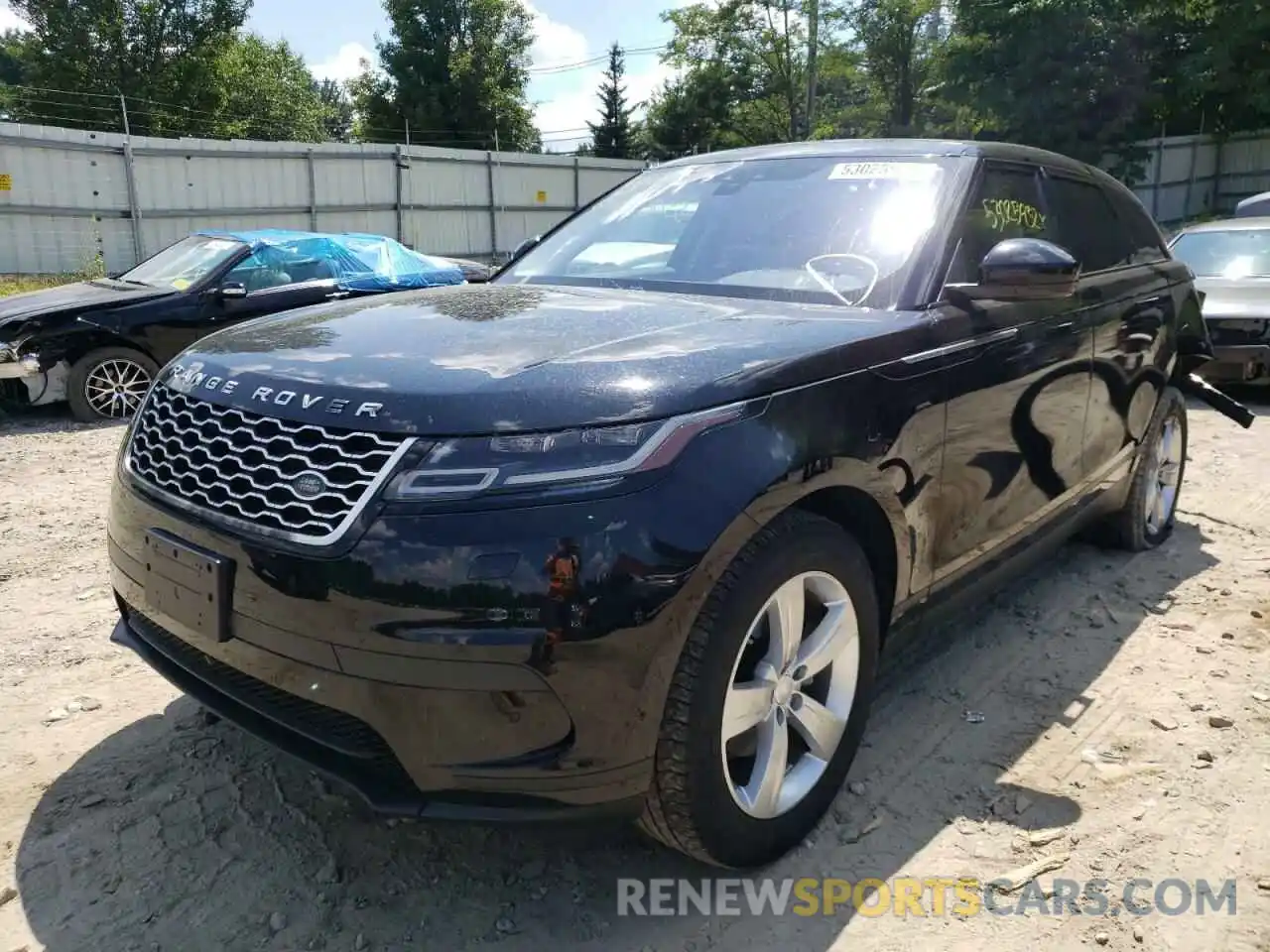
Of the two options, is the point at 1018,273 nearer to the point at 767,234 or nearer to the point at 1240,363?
the point at 767,234

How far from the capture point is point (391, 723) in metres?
1.92

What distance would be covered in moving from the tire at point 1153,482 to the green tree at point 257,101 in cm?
3471

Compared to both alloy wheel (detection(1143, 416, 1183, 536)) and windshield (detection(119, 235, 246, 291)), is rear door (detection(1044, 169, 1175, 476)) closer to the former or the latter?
alloy wheel (detection(1143, 416, 1183, 536))

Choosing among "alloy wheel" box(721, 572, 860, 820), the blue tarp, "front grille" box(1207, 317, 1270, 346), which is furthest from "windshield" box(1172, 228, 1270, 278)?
"alloy wheel" box(721, 572, 860, 820)

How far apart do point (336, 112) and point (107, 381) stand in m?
58.2

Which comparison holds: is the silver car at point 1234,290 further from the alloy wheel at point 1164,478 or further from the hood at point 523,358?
the hood at point 523,358

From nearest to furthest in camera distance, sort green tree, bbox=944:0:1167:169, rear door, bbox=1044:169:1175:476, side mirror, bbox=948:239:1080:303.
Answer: side mirror, bbox=948:239:1080:303 → rear door, bbox=1044:169:1175:476 → green tree, bbox=944:0:1167:169

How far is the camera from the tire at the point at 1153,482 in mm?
4512

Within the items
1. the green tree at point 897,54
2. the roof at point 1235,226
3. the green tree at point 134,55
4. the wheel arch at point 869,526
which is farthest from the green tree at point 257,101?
the wheel arch at point 869,526

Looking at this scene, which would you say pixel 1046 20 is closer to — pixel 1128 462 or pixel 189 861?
pixel 1128 462

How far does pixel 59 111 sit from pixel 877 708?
3477cm

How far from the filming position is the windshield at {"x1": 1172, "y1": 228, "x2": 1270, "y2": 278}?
9102 mm

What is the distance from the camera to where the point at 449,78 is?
4331cm

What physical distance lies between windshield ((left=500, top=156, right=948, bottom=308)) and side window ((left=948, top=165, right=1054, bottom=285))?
140 millimetres
